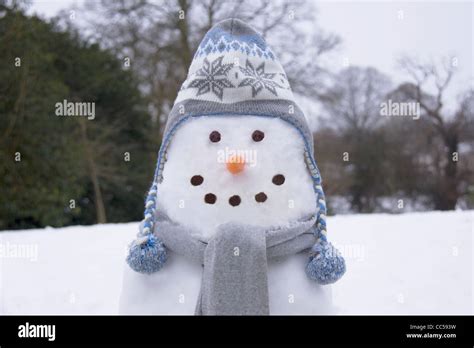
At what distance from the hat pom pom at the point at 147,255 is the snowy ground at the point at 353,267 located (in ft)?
4.27

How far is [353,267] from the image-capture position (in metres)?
4.20

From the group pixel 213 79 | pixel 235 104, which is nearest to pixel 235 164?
pixel 235 104

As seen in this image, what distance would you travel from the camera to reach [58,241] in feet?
17.0

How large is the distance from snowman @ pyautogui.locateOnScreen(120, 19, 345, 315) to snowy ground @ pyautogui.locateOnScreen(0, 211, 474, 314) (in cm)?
101

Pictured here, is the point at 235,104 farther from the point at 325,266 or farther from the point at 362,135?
the point at 362,135

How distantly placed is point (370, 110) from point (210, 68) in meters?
11.0

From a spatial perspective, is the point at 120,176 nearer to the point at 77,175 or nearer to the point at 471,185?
the point at 77,175

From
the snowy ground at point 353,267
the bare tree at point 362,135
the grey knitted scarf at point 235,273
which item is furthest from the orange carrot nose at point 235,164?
the bare tree at point 362,135

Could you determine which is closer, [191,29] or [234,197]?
[234,197]

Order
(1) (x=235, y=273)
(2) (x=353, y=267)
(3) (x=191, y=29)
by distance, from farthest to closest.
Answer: (3) (x=191, y=29) < (2) (x=353, y=267) < (1) (x=235, y=273)

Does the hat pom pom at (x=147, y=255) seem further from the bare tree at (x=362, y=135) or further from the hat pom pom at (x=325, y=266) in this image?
the bare tree at (x=362, y=135)

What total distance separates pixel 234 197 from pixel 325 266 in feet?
1.44

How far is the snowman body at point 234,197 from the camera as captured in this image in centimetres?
198
